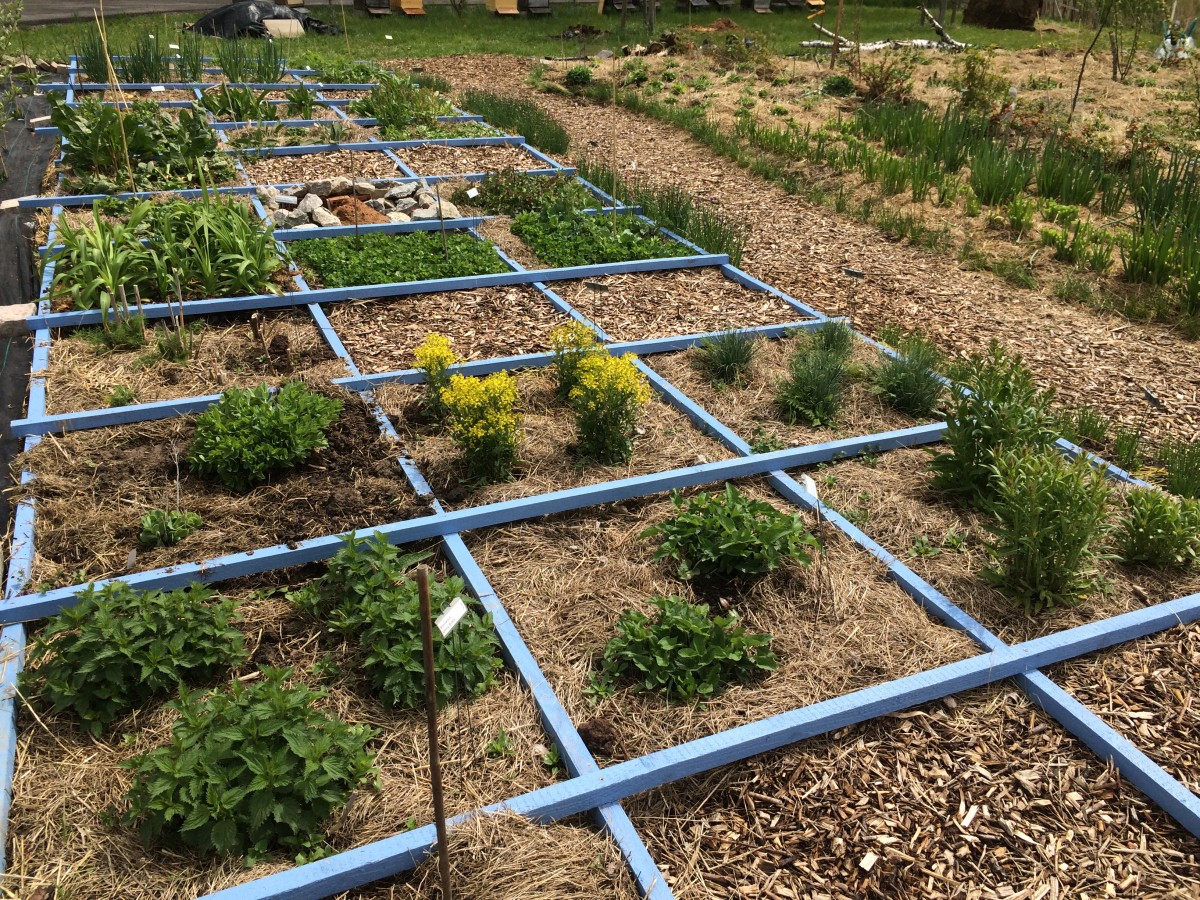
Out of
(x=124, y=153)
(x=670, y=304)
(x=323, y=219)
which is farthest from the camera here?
(x=124, y=153)

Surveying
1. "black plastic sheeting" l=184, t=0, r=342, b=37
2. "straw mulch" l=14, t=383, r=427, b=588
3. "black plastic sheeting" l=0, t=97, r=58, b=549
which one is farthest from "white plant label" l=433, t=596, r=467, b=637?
"black plastic sheeting" l=184, t=0, r=342, b=37

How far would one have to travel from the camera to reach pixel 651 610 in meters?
2.97

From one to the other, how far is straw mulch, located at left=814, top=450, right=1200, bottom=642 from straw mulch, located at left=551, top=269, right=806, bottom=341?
1.54m

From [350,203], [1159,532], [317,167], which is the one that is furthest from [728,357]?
[317,167]

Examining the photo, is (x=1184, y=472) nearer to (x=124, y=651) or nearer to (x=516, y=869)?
(x=516, y=869)

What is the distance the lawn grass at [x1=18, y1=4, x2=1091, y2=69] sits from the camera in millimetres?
13023

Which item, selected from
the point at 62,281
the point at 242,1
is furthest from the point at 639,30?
the point at 62,281

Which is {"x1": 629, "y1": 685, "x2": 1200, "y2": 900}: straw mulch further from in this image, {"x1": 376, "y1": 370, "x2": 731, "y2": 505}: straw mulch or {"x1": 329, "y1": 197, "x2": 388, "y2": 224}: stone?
{"x1": 329, "y1": 197, "x2": 388, "y2": 224}: stone

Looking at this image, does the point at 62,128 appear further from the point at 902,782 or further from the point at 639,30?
the point at 639,30

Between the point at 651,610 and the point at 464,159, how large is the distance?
5.97 m

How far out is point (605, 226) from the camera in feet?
20.8

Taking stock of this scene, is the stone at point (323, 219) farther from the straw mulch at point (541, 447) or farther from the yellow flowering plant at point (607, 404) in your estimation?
the yellow flowering plant at point (607, 404)

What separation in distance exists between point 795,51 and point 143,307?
12740 millimetres

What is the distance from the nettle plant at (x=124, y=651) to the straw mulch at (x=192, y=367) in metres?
1.64
